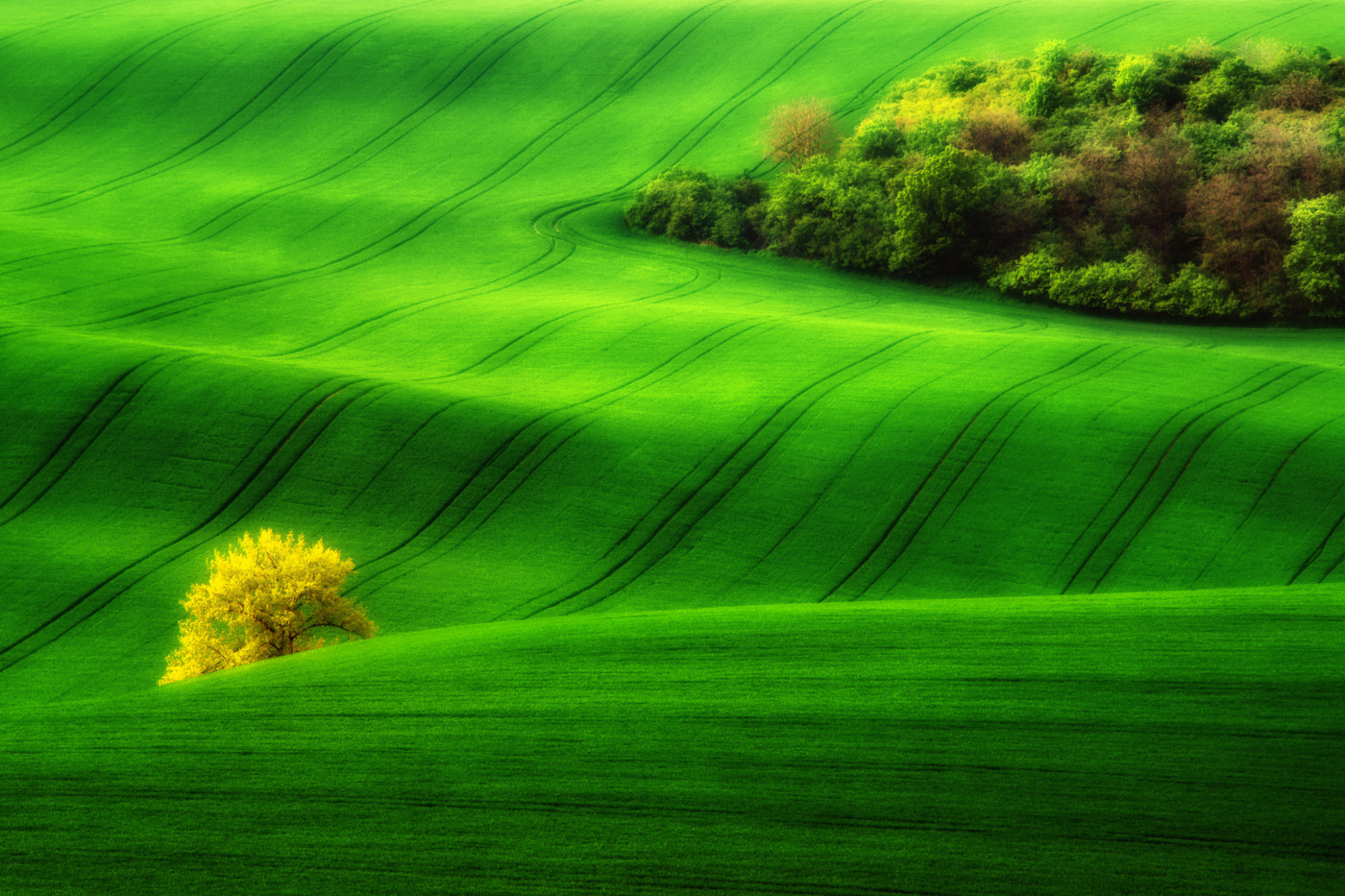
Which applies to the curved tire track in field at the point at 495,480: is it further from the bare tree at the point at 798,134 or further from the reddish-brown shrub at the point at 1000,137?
the bare tree at the point at 798,134

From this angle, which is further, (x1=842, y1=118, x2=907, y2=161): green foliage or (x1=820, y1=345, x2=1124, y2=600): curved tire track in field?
(x1=842, y1=118, x2=907, y2=161): green foliage

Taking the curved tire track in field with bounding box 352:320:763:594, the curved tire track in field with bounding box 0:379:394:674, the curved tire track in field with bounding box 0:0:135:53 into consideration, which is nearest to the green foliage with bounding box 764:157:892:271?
the curved tire track in field with bounding box 352:320:763:594

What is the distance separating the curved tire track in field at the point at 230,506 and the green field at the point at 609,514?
105 mm

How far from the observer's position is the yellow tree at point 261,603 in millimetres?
18234

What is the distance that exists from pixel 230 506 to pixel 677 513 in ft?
35.1

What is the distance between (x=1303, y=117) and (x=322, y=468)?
4212 cm

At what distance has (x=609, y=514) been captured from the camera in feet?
88.5

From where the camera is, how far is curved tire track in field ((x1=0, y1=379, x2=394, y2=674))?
22.7 meters

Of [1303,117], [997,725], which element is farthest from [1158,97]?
[997,725]

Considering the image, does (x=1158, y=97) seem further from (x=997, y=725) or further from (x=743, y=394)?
(x=997, y=725)

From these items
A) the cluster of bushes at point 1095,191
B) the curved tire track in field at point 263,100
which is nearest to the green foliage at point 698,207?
the cluster of bushes at point 1095,191

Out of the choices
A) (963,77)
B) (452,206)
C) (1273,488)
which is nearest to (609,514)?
(1273,488)

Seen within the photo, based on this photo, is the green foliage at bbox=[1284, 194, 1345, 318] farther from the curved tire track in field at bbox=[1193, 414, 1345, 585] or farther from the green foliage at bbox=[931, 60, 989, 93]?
the green foliage at bbox=[931, 60, 989, 93]

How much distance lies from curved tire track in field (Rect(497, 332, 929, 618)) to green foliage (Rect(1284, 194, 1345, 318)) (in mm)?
20604
